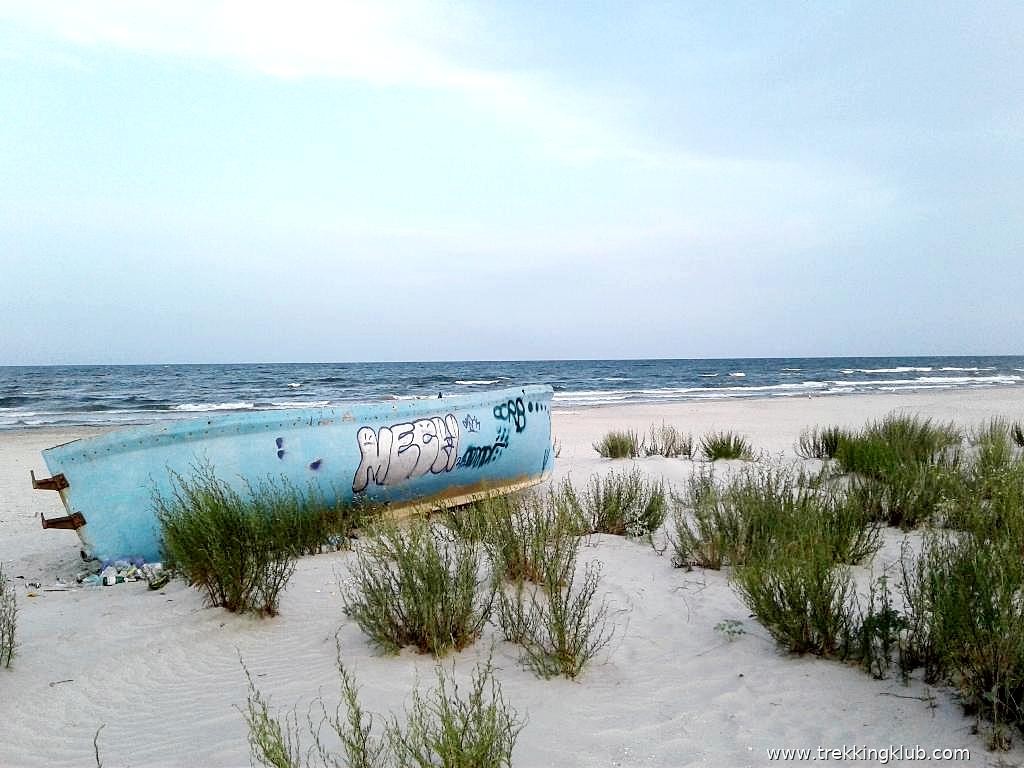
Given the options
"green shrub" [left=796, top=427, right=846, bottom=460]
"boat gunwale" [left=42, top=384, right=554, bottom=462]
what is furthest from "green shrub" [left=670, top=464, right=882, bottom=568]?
"green shrub" [left=796, top=427, right=846, bottom=460]

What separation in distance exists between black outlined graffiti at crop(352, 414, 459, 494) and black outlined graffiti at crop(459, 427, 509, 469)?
0.54ft

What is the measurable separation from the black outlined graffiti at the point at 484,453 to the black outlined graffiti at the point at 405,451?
0.16 meters

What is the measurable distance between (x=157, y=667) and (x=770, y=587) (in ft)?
10.5

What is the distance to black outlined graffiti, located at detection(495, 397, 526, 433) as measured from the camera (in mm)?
7910

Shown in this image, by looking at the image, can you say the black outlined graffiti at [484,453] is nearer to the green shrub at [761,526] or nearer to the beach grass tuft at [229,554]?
the green shrub at [761,526]

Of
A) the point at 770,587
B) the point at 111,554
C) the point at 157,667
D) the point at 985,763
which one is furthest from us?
the point at 111,554

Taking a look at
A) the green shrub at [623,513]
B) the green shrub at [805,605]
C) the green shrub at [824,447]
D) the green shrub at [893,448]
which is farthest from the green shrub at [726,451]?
the green shrub at [805,605]

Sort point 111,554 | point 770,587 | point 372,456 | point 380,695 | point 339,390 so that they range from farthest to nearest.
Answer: point 339,390
point 372,456
point 111,554
point 770,587
point 380,695

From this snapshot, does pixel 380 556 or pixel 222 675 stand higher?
pixel 380 556

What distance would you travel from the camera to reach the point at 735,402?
23969 mm

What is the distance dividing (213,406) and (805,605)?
83.3ft

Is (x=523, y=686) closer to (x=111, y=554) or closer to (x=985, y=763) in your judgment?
(x=985, y=763)

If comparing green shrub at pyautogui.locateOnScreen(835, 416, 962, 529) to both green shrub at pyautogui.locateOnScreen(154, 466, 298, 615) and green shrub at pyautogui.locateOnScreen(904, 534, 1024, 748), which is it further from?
green shrub at pyautogui.locateOnScreen(154, 466, 298, 615)

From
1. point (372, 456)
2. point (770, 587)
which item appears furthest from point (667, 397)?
point (770, 587)
